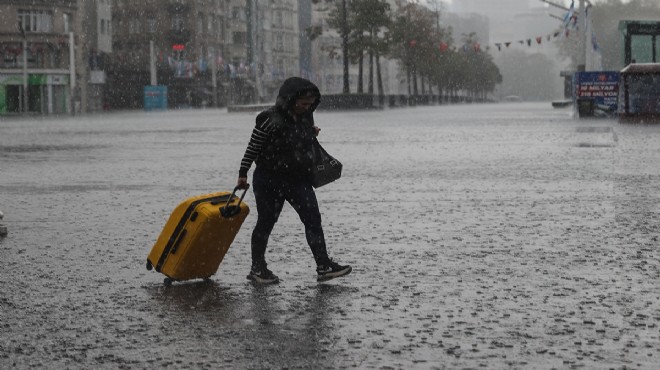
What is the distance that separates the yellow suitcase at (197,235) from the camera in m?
7.62

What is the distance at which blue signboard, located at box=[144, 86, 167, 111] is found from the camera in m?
100

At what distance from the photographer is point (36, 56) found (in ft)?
276

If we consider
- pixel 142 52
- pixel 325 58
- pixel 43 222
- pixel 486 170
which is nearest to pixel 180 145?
pixel 486 170

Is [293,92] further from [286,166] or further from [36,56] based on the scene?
→ [36,56]

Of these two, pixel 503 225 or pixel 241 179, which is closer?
pixel 241 179

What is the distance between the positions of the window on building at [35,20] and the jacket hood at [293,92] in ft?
253

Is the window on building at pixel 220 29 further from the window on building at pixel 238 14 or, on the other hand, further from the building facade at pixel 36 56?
the building facade at pixel 36 56

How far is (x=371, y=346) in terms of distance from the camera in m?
5.92

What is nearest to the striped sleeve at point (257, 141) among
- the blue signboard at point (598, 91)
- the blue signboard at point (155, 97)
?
the blue signboard at point (598, 91)

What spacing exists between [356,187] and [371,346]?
9.55 metres

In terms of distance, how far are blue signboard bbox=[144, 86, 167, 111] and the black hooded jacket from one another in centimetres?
9260

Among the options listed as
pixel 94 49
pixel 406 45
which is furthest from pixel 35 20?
pixel 406 45

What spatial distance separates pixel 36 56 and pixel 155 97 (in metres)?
17.3

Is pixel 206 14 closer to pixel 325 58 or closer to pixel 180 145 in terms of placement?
pixel 325 58
